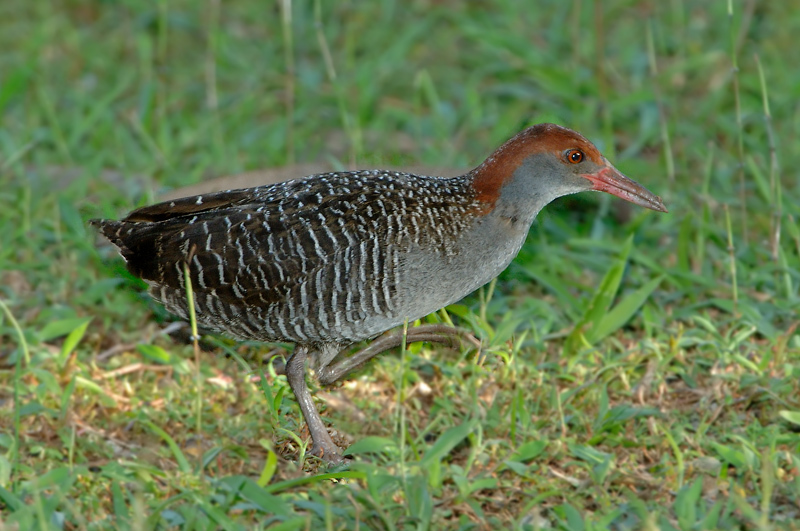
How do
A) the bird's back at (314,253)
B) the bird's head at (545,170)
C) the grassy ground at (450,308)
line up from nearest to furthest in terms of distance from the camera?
the grassy ground at (450,308) < the bird's back at (314,253) < the bird's head at (545,170)

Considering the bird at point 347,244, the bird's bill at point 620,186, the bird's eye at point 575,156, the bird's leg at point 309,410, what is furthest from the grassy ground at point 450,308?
the bird's eye at point 575,156

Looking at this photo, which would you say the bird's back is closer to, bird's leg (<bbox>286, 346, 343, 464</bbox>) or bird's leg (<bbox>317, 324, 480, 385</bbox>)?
bird's leg (<bbox>286, 346, 343, 464</bbox>)

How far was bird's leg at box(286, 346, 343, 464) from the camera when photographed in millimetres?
4059

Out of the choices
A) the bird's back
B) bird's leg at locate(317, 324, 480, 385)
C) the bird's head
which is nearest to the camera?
the bird's back

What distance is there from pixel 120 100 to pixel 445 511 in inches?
168

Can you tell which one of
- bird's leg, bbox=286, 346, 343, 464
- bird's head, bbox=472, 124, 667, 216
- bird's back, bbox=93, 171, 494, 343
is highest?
bird's head, bbox=472, 124, 667, 216

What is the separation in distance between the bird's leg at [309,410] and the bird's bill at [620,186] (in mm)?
1377

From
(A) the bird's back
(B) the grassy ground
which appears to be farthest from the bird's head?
(B) the grassy ground

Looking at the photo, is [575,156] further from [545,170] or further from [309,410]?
[309,410]

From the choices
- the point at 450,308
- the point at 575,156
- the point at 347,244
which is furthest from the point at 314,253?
the point at 575,156

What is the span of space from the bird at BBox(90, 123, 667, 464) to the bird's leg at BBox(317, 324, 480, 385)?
0.8 inches

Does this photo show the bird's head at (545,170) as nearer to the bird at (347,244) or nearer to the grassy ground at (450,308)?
the bird at (347,244)

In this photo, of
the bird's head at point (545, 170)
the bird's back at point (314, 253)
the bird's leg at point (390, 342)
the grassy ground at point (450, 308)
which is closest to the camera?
the grassy ground at point (450, 308)

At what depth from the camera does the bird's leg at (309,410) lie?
406 cm
